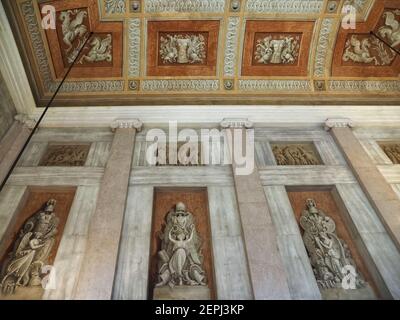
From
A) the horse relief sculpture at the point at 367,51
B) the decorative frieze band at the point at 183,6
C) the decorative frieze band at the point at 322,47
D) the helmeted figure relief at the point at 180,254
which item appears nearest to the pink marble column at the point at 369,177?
the decorative frieze band at the point at 322,47

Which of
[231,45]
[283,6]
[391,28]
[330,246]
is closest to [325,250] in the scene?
[330,246]

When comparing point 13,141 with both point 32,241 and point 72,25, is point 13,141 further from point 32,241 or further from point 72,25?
point 72,25

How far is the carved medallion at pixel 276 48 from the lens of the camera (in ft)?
28.6

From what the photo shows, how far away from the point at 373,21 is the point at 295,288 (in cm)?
716

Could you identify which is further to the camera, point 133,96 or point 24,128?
point 133,96

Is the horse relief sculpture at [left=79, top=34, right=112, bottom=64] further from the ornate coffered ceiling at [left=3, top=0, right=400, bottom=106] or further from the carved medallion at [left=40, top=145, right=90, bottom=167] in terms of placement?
the carved medallion at [left=40, top=145, right=90, bottom=167]

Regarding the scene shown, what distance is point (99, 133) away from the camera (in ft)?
26.1

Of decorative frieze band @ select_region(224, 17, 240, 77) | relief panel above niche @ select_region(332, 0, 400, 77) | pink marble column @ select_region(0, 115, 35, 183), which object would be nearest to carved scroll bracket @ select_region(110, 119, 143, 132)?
pink marble column @ select_region(0, 115, 35, 183)

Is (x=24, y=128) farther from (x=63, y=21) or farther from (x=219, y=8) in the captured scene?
(x=219, y=8)

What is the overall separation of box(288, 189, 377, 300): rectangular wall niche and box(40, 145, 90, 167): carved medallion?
459 centimetres

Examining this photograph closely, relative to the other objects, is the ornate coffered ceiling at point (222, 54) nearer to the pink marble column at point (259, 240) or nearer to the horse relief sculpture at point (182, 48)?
→ the horse relief sculpture at point (182, 48)

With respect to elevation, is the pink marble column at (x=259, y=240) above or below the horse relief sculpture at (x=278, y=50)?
below

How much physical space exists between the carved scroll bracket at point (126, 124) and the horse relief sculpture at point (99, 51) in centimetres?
192
